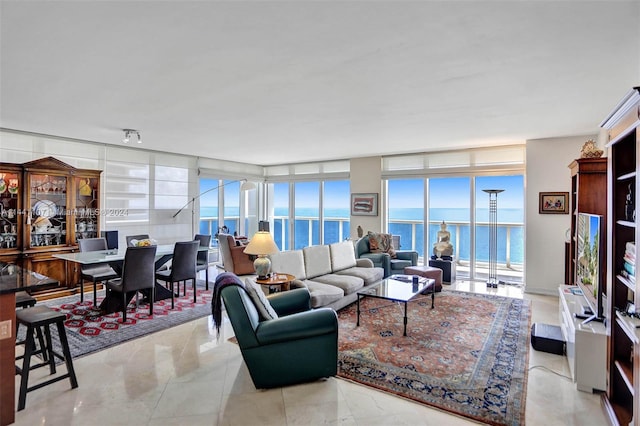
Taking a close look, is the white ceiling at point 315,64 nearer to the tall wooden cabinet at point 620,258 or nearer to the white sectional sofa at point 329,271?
the tall wooden cabinet at point 620,258

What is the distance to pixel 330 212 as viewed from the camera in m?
8.80

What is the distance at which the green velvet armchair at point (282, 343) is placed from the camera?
2.54 metres

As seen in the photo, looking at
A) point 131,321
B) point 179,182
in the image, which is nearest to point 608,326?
point 131,321

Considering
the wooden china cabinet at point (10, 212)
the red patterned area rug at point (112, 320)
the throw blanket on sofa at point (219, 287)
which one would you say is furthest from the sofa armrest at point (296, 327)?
the wooden china cabinet at point (10, 212)

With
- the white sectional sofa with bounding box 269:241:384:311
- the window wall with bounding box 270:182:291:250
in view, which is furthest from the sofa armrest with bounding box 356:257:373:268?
the window wall with bounding box 270:182:291:250

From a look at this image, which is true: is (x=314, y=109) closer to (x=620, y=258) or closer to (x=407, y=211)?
(x=620, y=258)

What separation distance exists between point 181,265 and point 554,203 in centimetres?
610

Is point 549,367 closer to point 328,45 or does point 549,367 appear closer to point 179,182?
point 328,45

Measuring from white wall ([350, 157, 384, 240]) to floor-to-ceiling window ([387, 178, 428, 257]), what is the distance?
0.27 metres

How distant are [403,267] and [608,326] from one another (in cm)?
361

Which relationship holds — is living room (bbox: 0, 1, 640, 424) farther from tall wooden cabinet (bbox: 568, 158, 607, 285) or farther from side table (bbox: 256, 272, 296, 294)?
side table (bbox: 256, 272, 296, 294)

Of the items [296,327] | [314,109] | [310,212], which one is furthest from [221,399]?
[310,212]

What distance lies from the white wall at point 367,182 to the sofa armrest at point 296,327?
5.18 meters

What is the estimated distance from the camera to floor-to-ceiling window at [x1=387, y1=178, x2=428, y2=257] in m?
7.24
